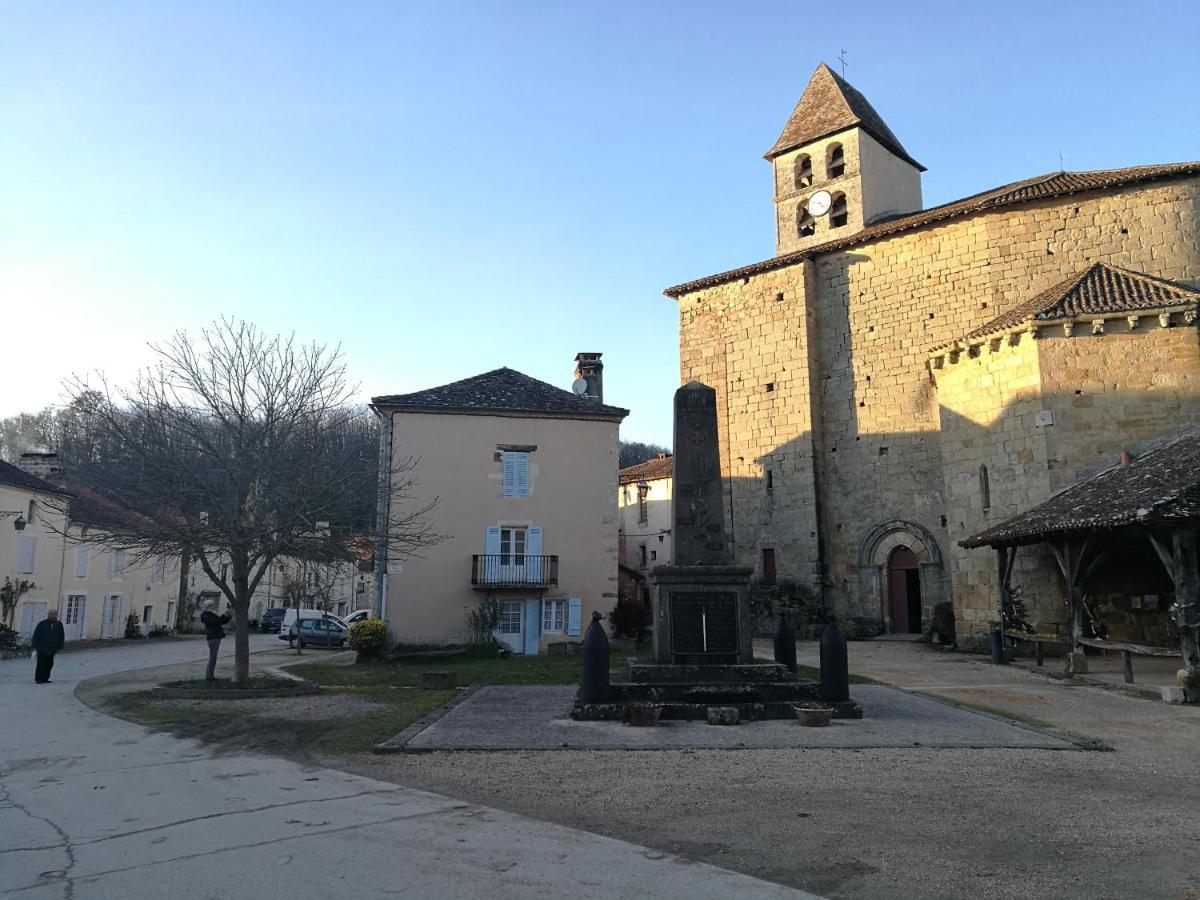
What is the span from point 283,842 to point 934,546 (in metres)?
20.8

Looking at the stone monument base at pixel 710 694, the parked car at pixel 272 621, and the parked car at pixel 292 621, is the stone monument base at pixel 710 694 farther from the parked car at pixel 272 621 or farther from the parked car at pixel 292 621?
the parked car at pixel 272 621

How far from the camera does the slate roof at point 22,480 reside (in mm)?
22891

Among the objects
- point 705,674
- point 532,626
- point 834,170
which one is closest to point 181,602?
point 532,626

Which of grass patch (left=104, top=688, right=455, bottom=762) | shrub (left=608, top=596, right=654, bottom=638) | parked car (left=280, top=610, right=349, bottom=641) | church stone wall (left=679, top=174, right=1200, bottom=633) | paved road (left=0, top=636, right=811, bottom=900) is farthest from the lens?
parked car (left=280, top=610, right=349, bottom=641)

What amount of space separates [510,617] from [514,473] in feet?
11.7

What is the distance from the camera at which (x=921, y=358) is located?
2333cm

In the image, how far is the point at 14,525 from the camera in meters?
23.2

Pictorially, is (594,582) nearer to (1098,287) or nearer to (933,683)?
(933,683)

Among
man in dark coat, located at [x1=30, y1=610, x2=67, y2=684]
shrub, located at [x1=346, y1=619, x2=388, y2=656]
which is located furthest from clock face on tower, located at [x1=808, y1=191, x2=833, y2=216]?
man in dark coat, located at [x1=30, y1=610, x2=67, y2=684]

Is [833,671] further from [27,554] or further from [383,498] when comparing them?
[27,554]

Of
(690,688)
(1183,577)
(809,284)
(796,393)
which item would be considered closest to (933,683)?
(1183,577)

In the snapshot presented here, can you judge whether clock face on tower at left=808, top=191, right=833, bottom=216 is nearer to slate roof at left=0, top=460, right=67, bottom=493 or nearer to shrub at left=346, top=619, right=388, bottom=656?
shrub at left=346, top=619, right=388, bottom=656

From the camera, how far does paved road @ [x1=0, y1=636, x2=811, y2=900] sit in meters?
3.83

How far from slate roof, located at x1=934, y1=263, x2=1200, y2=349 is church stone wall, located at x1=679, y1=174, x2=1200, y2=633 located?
1760mm
